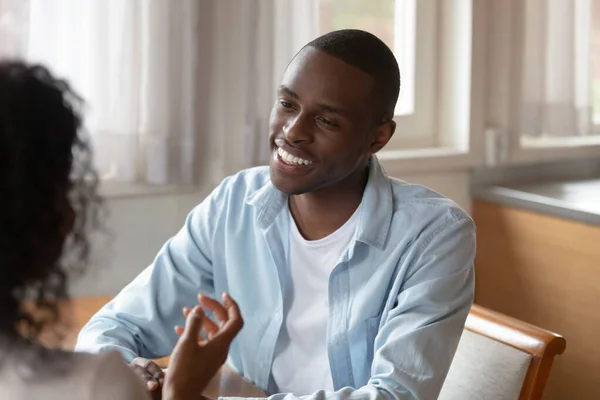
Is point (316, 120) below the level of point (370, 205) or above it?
above

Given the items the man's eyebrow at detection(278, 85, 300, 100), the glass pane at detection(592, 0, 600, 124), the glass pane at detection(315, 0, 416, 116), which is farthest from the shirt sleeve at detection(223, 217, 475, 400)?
the glass pane at detection(592, 0, 600, 124)

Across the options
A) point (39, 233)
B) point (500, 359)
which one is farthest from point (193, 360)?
point (500, 359)

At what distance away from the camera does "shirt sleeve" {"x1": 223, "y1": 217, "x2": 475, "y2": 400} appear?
5.14ft


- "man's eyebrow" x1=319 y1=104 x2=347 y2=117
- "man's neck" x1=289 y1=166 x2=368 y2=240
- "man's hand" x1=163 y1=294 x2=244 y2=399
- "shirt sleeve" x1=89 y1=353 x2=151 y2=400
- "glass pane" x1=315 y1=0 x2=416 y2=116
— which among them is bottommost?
"man's hand" x1=163 y1=294 x2=244 y2=399

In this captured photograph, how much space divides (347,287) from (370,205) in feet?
0.47

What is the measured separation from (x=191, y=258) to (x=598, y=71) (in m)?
2.02

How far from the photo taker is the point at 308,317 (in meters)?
1.79

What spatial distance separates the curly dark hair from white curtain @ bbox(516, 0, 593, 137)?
2.28 m

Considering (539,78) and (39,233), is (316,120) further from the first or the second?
(539,78)

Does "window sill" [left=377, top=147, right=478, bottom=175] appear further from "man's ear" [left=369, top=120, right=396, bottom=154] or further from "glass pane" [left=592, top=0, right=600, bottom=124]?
"man's ear" [left=369, top=120, right=396, bottom=154]

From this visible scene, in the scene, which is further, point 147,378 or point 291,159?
point 291,159

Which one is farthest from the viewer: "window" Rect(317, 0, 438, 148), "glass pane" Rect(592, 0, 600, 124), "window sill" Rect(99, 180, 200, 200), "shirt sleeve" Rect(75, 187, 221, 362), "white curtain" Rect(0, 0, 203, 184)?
"glass pane" Rect(592, 0, 600, 124)

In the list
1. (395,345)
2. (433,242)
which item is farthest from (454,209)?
(395,345)

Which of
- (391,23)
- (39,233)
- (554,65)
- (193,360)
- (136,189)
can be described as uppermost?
(391,23)
